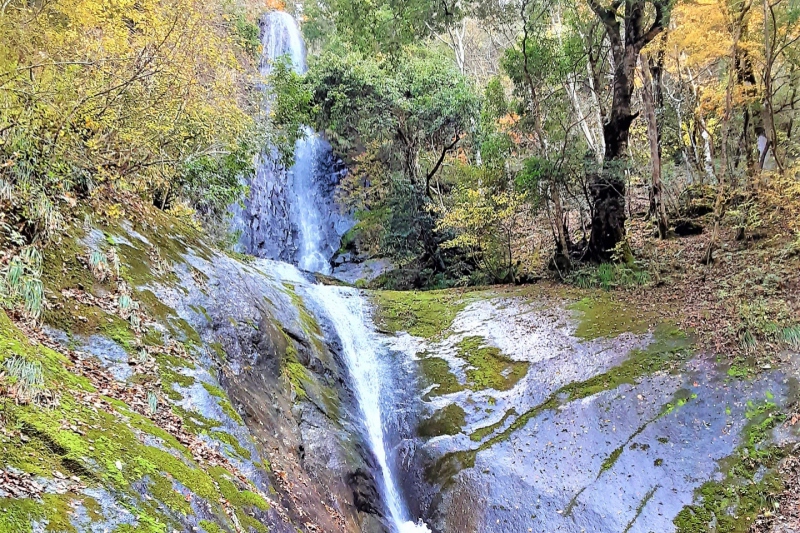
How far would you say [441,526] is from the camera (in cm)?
745

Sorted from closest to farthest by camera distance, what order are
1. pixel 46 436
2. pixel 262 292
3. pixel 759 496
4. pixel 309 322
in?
pixel 46 436
pixel 759 496
pixel 262 292
pixel 309 322

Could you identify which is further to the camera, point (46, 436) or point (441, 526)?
point (441, 526)

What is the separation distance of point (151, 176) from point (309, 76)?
1120 centimetres

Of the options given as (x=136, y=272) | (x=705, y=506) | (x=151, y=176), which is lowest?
(x=705, y=506)

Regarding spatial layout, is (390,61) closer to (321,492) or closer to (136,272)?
(136,272)

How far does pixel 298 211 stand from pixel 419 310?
514 inches

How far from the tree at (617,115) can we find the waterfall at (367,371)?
6.62 m

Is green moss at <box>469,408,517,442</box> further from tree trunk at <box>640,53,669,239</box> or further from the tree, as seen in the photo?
tree trunk at <box>640,53,669,239</box>

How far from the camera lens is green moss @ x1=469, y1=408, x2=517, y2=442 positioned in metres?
8.41

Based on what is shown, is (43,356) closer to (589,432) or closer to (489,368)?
(589,432)

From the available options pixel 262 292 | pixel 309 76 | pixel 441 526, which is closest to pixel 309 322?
pixel 262 292

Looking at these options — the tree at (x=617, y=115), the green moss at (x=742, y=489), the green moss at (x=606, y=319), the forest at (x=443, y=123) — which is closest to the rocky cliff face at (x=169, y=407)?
the forest at (x=443, y=123)

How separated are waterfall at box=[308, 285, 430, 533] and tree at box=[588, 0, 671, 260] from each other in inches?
261

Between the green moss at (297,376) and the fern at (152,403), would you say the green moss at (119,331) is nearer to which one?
the fern at (152,403)
